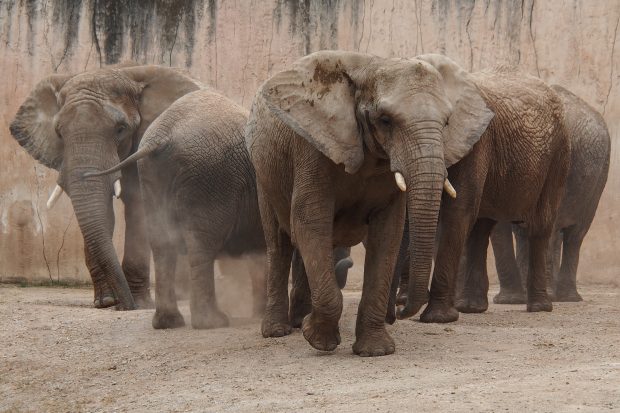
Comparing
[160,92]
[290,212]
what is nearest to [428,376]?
[290,212]

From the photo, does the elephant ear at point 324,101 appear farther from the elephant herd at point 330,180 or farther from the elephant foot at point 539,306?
the elephant foot at point 539,306

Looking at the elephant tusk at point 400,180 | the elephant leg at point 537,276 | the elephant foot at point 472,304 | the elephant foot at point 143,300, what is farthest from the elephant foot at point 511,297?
the elephant tusk at point 400,180

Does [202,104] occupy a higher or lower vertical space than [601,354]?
higher

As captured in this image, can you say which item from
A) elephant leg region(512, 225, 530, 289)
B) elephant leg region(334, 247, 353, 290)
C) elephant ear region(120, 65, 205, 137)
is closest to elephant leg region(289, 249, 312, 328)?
elephant leg region(334, 247, 353, 290)

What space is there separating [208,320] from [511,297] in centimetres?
334

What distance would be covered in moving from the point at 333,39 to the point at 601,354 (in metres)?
8.05

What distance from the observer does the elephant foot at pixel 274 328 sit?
8.16m

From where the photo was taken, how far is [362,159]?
7098 millimetres

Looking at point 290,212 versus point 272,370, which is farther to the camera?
point 290,212

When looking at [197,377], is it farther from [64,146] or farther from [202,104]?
[64,146]

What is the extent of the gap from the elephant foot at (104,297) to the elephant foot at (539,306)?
10.8ft

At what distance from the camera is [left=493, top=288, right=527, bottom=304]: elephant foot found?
11.1 meters

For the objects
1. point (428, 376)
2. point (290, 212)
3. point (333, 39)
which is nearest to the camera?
point (428, 376)

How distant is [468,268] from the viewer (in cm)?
1027
